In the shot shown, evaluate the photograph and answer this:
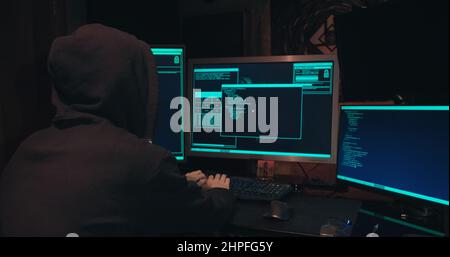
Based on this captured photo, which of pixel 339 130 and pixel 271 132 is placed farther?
pixel 271 132

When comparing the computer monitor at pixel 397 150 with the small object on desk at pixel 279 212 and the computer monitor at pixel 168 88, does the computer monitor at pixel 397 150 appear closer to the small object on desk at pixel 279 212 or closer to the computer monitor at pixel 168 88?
the small object on desk at pixel 279 212

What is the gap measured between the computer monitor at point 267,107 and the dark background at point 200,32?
4.6 inches

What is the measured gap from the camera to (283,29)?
1.85 m

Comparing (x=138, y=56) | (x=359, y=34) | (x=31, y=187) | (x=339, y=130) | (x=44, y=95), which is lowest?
(x=31, y=187)

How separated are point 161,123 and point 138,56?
0.58m

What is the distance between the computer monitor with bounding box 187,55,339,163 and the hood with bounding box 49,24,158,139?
0.58 meters

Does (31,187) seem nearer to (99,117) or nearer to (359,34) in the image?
(99,117)

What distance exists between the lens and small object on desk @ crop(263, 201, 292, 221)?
1.14m

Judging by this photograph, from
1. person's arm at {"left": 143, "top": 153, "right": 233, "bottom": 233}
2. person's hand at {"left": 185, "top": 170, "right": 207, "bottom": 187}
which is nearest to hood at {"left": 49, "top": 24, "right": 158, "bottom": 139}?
person's arm at {"left": 143, "top": 153, "right": 233, "bottom": 233}

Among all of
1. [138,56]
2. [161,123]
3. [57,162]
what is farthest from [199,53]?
[57,162]

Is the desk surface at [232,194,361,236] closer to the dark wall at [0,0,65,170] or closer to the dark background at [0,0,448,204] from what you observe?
the dark background at [0,0,448,204]

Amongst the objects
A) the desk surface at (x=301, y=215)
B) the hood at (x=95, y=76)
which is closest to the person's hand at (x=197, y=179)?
the desk surface at (x=301, y=215)

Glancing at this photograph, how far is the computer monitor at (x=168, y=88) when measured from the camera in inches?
64.9

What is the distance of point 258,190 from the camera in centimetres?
138
